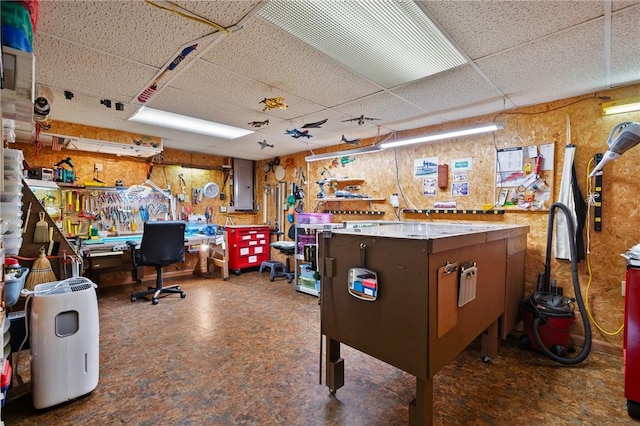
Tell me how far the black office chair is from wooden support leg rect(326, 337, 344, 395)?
295cm

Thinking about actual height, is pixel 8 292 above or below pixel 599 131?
below

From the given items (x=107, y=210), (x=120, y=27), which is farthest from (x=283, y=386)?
(x=107, y=210)

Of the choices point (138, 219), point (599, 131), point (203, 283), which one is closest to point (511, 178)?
point (599, 131)

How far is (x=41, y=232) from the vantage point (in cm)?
260

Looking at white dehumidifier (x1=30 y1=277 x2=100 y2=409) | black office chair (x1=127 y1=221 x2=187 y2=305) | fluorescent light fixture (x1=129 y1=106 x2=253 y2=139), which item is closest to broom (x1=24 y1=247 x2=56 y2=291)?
white dehumidifier (x1=30 y1=277 x2=100 y2=409)

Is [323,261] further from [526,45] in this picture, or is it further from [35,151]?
[35,151]

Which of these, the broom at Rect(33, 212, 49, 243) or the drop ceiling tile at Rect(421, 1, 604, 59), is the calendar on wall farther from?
the broom at Rect(33, 212, 49, 243)

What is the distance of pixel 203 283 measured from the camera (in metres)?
5.09

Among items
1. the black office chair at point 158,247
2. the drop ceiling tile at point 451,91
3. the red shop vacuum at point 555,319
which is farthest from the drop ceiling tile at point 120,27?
the red shop vacuum at point 555,319

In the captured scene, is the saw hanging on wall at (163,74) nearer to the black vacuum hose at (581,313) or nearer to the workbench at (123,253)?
the workbench at (123,253)

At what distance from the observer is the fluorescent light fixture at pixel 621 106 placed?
8.41 ft

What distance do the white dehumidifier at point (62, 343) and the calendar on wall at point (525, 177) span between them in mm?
3983

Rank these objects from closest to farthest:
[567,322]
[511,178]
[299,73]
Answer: [299,73]
[567,322]
[511,178]

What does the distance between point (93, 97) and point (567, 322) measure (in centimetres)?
494
